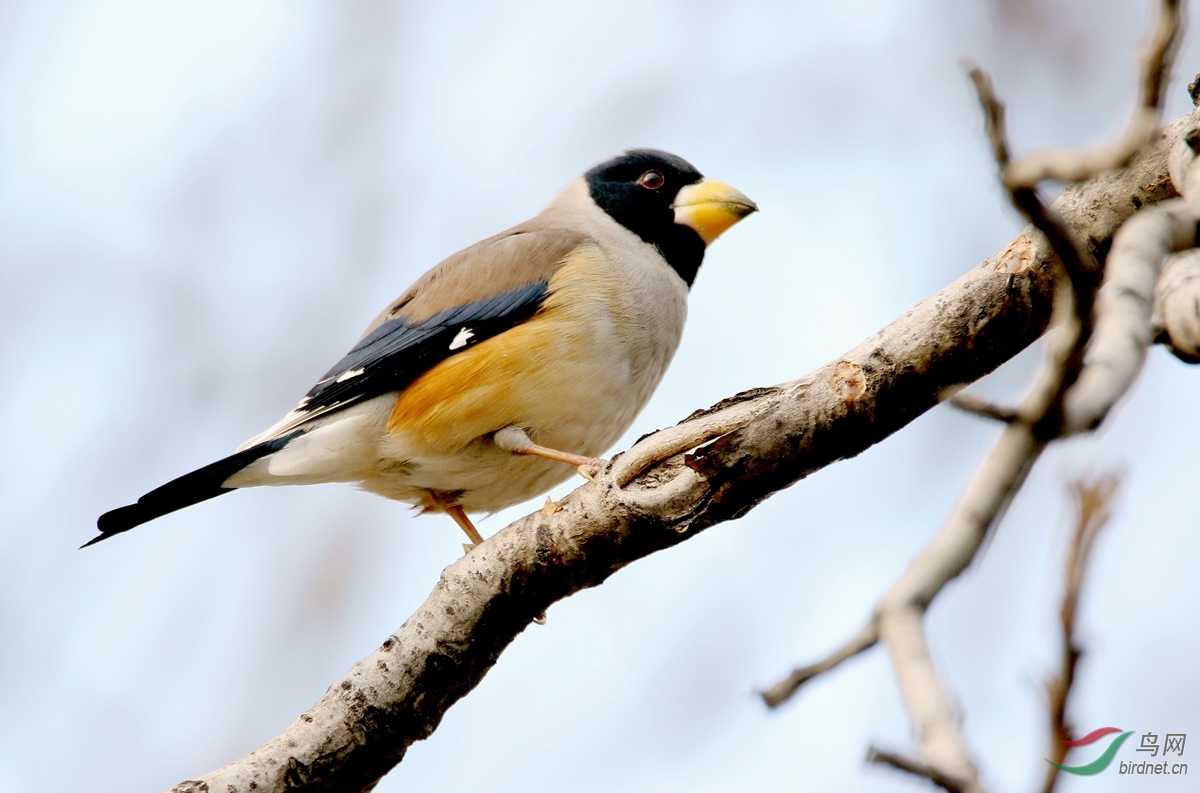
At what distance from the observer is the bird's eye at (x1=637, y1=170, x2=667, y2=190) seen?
613 centimetres

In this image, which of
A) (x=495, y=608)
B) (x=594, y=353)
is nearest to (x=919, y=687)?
(x=495, y=608)

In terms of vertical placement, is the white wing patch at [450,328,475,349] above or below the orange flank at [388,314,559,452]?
above

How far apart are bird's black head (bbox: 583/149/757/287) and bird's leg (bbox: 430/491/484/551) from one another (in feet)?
5.55

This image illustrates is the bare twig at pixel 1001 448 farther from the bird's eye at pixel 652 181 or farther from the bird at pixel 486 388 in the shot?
the bird's eye at pixel 652 181

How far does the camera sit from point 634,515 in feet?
10.8

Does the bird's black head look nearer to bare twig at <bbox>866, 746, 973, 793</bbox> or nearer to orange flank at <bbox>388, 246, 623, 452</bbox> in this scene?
orange flank at <bbox>388, 246, 623, 452</bbox>

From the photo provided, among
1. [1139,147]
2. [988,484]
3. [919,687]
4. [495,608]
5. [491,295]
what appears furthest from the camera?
[491,295]

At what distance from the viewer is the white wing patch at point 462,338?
16.3ft

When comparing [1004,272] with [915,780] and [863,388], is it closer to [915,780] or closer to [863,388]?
[863,388]

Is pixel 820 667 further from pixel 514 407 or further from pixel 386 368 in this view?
pixel 386 368

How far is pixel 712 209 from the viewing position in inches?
231

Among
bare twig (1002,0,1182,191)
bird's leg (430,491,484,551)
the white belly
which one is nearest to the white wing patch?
the white belly

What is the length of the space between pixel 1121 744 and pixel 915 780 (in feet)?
6.20

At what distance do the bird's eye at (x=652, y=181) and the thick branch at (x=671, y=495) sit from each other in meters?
3.02
